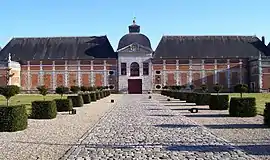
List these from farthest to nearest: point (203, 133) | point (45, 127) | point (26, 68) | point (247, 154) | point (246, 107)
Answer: point (26, 68), point (246, 107), point (45, 127), point (203, 133), point (247, 154)

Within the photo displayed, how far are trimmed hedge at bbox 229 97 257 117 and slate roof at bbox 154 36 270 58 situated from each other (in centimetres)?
3859

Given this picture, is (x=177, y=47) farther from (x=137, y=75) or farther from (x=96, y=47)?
(x=96, y=47)

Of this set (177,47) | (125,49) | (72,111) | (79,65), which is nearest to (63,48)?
(79,65)

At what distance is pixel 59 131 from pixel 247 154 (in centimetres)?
524

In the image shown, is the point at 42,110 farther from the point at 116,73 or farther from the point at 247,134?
the point at 116,73

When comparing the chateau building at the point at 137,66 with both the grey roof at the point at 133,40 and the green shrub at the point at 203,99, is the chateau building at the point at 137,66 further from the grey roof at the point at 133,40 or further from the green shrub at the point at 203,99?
the green shrub at the point at 203,99

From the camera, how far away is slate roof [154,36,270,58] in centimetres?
5197

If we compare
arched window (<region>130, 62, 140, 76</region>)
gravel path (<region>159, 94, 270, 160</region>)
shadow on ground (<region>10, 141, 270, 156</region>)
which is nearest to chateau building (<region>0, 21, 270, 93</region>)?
arched window (<region>130, 62, 140, 76</region>)

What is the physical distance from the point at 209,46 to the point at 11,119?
4534 centimetres

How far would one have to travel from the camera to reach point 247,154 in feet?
21.4

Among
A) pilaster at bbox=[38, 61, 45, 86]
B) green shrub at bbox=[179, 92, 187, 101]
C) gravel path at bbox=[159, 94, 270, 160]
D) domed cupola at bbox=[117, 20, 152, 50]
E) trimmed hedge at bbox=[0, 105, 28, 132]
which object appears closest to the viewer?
gravel path at bbox=[159, 94, 270, 160]

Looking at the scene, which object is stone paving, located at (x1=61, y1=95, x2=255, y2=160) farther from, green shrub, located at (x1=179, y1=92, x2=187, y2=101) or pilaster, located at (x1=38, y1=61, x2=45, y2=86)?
pilaster, located at (x1=38, y1=61, x2=45, y2=86)

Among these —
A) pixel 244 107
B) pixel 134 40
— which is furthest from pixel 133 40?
pixel 244 107

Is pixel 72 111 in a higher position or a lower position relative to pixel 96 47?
lower
